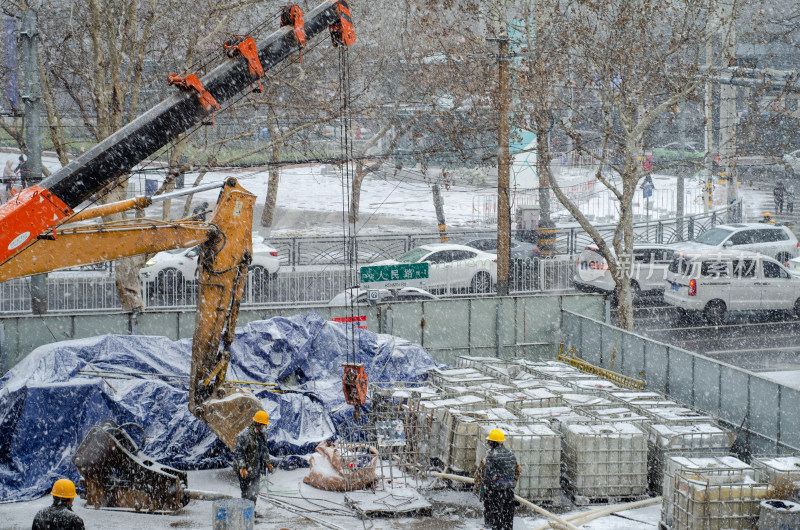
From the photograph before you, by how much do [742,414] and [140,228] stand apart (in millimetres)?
9203

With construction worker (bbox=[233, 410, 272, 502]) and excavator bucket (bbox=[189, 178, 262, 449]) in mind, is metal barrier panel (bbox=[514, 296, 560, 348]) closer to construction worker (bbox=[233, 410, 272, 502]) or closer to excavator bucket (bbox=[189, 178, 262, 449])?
excavator bucket (bbox=[189, 178, 262, 449])

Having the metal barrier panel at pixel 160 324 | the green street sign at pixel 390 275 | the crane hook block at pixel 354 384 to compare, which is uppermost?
the green street sign at pixel 390 275

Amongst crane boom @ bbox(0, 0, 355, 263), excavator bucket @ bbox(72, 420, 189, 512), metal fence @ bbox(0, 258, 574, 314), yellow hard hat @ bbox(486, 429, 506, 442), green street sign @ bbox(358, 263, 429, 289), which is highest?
crane boom @ bbox(0, 0, 355, 263)

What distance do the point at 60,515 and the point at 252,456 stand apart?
9.75 feet

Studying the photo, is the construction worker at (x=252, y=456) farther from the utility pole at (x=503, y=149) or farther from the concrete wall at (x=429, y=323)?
the utility pole at (x=503, y=149)

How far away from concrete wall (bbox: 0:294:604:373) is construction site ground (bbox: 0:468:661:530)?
5.21m

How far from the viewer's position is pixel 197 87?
1056 centimetres

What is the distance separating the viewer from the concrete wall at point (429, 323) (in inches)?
646

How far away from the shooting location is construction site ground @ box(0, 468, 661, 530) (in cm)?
1097

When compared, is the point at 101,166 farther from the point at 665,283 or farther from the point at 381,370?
the point at 665,283

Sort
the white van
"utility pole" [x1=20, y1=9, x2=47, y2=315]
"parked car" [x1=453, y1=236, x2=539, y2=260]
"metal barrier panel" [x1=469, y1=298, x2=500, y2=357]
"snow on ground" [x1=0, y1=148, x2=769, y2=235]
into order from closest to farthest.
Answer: "utility pole" [x1=20, y1=9, x2=47, y2=315] < "metal barrier panel" [x1=469, y1=298, x2=500, y2=357] < the white van < "parked car" [x1=453, y1=236, x2=539, y2=260] < "snow on ground" [x1=0, y1=148, x2=769, y2=235]

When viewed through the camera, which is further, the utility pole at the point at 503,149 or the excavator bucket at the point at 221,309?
the utility pole at the point at 503,149

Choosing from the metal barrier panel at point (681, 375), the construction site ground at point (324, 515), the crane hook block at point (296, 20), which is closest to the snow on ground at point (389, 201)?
the metal barrier panel at point (681, 375)

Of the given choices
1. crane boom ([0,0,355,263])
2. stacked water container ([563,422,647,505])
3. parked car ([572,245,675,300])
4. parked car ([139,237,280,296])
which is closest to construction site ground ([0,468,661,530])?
stacked water container ([563,422,647,505])
